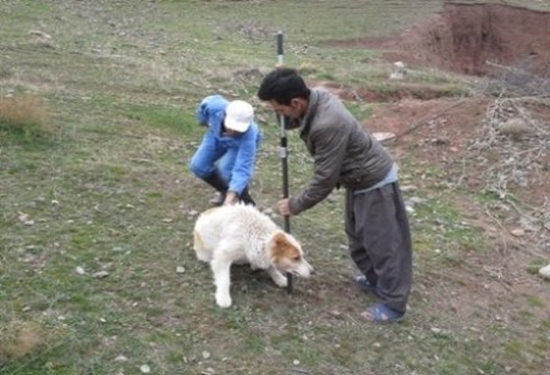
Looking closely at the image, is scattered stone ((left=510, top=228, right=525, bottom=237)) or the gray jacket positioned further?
scattered stone ((left=510, top=228, right=525, bottom=237))

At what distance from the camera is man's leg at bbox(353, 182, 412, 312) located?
504 centimetres

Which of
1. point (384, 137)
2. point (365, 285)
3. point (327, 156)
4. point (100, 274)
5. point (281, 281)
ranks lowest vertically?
point (384, 137)

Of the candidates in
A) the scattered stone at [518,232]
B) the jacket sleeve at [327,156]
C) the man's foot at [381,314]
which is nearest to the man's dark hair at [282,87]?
the jacket sleeve at [327,156]

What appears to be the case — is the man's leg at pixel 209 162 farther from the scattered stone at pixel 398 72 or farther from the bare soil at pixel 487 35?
the bare soil at pixel 487 35

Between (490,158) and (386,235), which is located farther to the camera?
(490,158)

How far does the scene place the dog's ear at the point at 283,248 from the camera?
16.5 feet

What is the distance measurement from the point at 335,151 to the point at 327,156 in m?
0.06

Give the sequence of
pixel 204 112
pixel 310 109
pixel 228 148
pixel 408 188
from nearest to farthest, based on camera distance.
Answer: pixel 310 109 < pixel 204 112 < pixel 228 148 < pixel 408 188

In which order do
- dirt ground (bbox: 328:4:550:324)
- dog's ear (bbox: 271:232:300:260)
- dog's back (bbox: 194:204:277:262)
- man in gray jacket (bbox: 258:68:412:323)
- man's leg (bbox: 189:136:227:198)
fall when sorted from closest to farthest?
1. man in gray jacket (bbox: 258:68:412:323)
2. dog's ear (bbox: 271:232:300:260)
3. dog's back (bbox: 194:204:277:262)
4. man's leg (bbox: 189:136:227:198)
5. dirt ground (bbox: 328:4:550:324)

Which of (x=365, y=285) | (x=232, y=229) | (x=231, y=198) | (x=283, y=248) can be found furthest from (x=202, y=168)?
(x=365, y=285)

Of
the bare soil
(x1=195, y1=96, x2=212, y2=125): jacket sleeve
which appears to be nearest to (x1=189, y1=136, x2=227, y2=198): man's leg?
(x1=195, y1=96, x2=212, y2=125): jacket sleeve

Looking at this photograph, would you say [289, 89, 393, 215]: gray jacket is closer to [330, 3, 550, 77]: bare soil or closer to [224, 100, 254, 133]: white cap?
[224, 100, 254, 133]: white cap

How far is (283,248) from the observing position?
5055 millimetres

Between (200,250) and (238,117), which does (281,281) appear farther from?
(238,117)
